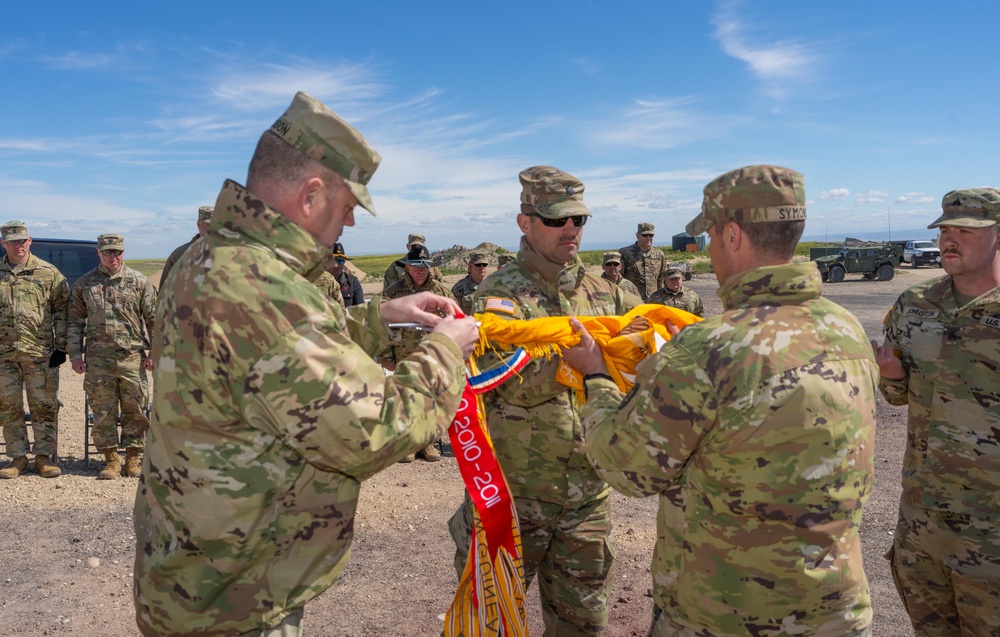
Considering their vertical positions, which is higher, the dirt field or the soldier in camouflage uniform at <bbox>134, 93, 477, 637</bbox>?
the soldier in camouflage uniform at <bbox>134, 93, 477, 637</bbox>

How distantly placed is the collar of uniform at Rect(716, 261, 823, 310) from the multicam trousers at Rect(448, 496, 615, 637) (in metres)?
1.77

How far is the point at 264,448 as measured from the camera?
85.4 inches

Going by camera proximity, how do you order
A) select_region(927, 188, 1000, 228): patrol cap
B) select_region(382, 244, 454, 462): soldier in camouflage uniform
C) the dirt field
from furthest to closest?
select_region(382, 244, 454, 462): soldier in camouflage uniform, the dirt field, select_region(927, 188, 1000, 228): patrol cap

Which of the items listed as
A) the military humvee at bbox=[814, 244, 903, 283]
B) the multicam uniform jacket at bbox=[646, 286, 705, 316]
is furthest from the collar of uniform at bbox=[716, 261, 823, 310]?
the military humvee at bbox=[814, 244, 903, 283]

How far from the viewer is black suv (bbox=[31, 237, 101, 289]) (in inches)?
604

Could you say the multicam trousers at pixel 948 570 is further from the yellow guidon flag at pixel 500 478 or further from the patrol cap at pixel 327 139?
the patrol cap at pixel 327 139

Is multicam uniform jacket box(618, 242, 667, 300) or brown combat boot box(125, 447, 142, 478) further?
multicam uniform jacket box(618, 242, 667, 300)

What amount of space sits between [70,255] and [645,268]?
1204 cm

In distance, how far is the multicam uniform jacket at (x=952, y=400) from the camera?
3.44m

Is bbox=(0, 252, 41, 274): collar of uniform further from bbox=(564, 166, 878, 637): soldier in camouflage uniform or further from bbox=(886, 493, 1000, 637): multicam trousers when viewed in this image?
bbox=(886, 493, 1000, 637): multicam trousers

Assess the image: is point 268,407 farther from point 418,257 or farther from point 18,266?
point 418,257

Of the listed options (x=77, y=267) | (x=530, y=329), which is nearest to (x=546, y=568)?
(x=530, y=329)

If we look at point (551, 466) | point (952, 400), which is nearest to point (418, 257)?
point (551, 466)

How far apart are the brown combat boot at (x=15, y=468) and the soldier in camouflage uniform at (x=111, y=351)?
806 mm
